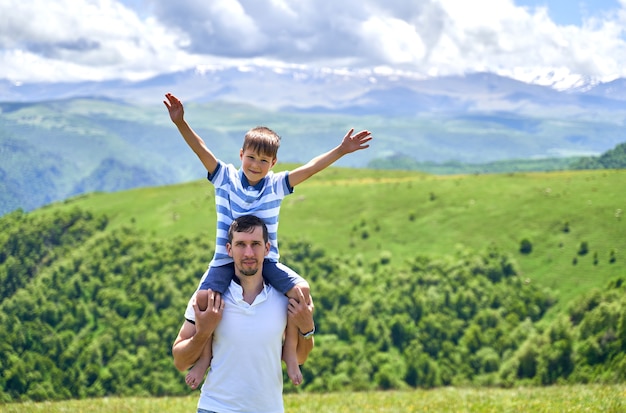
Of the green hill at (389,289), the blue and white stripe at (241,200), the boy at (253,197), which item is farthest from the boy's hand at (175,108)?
the green hill at (389,289)

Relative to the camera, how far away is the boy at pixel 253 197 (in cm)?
888

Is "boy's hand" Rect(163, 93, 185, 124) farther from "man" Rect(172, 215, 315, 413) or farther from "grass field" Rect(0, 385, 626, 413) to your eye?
"grass field" Rect(0, 385, 626, 413)

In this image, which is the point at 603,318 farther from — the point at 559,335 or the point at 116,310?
the point at 116,310

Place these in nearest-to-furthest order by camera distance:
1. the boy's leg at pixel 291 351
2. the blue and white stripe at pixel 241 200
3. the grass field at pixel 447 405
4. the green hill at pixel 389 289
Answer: the boy's leg at pixel 291 351 < the blue and white stripe at pixel 241 200 < the grass field at pixel 447 405 < the green hill at pixel 389 289

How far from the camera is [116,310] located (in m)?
151

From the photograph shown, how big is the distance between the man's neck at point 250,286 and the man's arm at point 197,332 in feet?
1.20

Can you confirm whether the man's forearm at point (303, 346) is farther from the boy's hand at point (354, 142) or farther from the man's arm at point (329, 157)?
the boy's hand at point (354, 142)

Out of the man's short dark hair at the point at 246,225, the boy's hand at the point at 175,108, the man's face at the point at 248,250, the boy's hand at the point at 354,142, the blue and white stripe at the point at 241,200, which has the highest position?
the boy's hand at the point at 175,108

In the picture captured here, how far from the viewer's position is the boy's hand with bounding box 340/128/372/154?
9.99 meters

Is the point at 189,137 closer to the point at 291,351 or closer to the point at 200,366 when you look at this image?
the point at 200,366

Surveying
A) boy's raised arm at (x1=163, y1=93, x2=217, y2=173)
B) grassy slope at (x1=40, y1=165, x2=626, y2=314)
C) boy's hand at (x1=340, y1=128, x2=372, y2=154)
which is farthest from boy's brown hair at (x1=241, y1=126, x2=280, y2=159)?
grassy slope at (x1=40, y1=165, x2=626, y2=314)

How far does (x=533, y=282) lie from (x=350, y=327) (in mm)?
31807

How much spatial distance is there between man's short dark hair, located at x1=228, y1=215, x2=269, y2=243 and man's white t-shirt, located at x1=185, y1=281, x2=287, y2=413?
76cm

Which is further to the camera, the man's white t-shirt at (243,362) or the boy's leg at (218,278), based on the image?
the boy's leg at (218,278)
